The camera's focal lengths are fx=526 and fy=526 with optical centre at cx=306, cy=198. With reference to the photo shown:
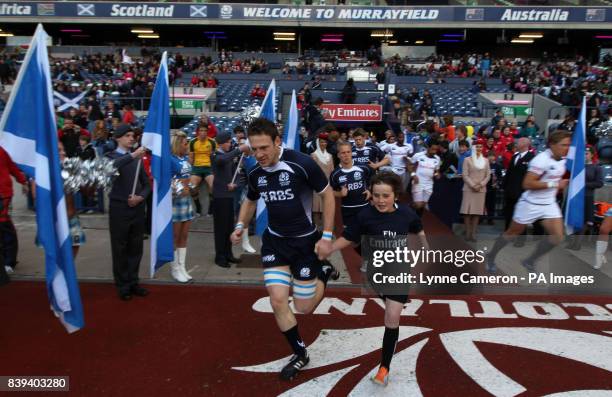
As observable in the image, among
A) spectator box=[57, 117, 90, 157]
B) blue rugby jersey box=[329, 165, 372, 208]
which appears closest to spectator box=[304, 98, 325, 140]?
spectator box=[57, 117, 90, 157]

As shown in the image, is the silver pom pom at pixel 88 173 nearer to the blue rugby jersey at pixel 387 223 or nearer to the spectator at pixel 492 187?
the blue rugby jersey at pixel 387 223

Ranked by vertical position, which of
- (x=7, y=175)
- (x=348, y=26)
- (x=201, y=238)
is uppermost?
(x=348, y=26)

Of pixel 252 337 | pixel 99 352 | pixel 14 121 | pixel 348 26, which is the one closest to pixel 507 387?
pixel 252 337

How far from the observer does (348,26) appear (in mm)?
34844

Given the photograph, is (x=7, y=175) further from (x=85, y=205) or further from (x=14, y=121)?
(x=85, y=205)

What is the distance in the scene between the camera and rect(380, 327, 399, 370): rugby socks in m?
4.10

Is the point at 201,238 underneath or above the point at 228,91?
underneath

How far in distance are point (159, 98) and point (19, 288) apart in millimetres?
2819

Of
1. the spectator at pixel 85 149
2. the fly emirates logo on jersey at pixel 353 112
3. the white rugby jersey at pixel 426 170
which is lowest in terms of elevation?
the white rugby jersey at pixel 426 170

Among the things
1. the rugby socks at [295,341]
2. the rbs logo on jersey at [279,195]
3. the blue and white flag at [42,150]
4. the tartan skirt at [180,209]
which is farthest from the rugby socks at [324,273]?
the tartan skirt at [180,209]

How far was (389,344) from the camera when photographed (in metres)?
4.11

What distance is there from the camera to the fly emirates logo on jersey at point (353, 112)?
18594 millimetres

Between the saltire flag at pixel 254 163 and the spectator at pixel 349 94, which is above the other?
the spectator at pixel 349 94
